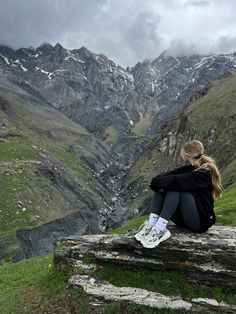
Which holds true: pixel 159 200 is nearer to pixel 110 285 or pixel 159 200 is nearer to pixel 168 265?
pixel 168 265

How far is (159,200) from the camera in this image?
1795 centimetres

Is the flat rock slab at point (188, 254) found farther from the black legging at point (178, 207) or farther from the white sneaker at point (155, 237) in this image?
the black legging at point (178, 207)

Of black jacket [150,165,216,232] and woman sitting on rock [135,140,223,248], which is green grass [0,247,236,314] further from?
black jacket [150,165,216,232]

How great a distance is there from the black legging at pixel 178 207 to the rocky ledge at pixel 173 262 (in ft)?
1.99

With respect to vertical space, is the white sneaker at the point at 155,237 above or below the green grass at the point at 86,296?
above

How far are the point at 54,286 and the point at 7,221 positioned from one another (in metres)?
136

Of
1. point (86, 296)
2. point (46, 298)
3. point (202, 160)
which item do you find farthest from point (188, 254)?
point (46, 298)

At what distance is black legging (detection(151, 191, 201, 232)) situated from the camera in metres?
17.7

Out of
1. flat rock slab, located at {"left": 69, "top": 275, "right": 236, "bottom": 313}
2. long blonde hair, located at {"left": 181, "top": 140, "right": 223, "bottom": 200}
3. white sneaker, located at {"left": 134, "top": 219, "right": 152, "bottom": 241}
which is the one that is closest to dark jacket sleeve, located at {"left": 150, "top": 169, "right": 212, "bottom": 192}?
long blonde hair, located at {"left": 181, "top": 140, "right": 223, "bottom": 200}

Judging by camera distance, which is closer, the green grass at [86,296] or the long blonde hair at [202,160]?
the green grass at [86,296]

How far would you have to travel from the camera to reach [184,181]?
17781 mm

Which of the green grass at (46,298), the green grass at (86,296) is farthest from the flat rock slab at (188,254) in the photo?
the green grass at (46,298)

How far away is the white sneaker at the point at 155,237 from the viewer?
1777 centimetres

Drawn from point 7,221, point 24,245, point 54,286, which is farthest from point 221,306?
point 7,221
